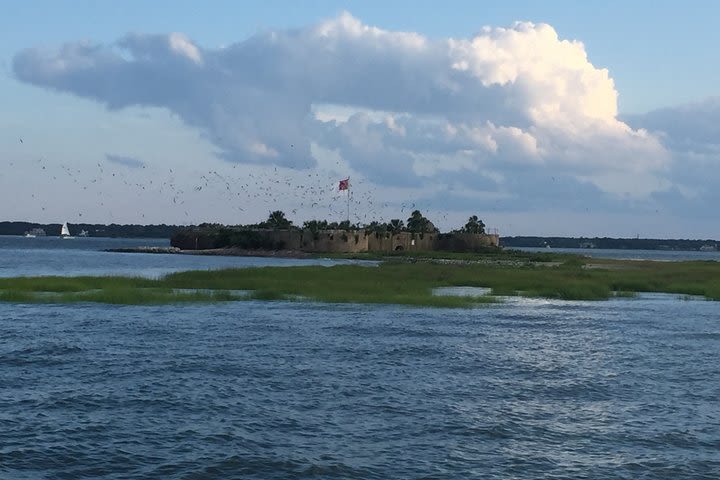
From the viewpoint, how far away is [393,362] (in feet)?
115

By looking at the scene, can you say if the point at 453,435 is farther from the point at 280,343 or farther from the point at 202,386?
the point at 280,343

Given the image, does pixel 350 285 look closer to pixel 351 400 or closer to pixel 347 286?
pixel 347 286

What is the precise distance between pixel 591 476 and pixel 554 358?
17.4 metres

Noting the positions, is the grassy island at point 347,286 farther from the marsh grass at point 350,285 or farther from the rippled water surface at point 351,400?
the rippled water surface at point 351,400

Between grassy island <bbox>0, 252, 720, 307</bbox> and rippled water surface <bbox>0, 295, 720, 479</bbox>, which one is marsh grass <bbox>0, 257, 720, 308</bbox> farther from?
rippled water surface <bbox>0, 295, 720, 479</bbox>

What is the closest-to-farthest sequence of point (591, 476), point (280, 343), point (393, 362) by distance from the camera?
point (591, 476) < point (393, 362) < point (280, 343)

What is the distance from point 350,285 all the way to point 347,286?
672mm

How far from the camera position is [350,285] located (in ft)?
236

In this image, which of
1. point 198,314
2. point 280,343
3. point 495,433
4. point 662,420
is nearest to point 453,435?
point 495,433

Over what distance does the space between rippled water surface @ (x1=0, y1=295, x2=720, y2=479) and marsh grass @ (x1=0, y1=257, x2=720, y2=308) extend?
507 inches

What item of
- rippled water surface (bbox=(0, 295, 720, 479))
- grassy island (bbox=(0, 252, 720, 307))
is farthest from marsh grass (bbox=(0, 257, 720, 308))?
rippled water surface (bbox=(0, 295, 720, 479))

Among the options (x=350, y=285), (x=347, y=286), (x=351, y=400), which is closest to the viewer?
(x=351, y=400)

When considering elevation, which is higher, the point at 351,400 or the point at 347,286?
the point at 347,286

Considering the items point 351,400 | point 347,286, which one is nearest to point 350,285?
point 347,286
